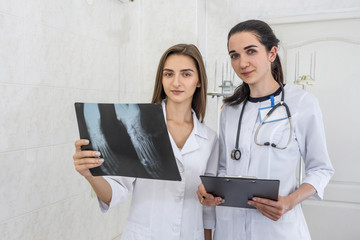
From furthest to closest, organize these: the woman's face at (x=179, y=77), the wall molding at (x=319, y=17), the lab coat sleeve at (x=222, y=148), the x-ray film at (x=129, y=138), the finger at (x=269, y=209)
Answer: the wall molding at (x=319, y=17)
the lab coat sleeve at (x=222, y=148)
the woman's face at (x=179, y=77)
the finger at (x=269, y=209)
the x-ray film at (x=129, y=138)

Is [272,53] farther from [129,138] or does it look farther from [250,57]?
[129,138]

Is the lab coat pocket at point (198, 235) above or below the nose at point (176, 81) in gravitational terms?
below

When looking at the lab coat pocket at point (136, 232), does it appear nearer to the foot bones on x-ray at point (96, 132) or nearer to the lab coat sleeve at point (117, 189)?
the lab coat sleeve at point (117, 189)

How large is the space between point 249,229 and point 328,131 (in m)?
1.90

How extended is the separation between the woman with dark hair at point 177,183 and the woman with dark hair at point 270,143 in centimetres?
10

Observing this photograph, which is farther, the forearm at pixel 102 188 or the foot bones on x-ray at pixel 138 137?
the forearm at pixel 102 188

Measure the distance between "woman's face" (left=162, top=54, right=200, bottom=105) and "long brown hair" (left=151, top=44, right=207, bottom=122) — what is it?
0.06 ft

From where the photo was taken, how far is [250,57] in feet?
4.03

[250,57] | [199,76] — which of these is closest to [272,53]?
[250,57]

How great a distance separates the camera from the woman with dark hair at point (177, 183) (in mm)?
1208

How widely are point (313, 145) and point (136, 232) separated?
0.78 meters

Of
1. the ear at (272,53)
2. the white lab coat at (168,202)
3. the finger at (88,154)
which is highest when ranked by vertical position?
the ear at (272,53)

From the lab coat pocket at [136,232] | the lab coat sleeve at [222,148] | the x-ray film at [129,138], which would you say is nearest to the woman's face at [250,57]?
the lab coat sleeve at [222,148]

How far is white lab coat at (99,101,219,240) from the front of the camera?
3.96 feet
